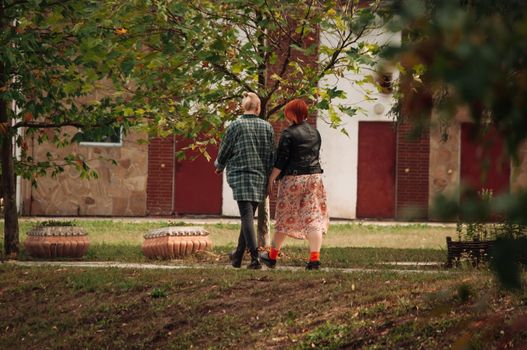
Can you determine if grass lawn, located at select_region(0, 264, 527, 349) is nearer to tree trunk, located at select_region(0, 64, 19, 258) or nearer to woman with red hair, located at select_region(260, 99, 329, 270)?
woman with red hair, located at select_region(260, 99, 329, 270)

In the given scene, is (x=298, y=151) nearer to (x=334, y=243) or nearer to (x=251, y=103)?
(x=251, y=103)

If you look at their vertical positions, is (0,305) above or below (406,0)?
below

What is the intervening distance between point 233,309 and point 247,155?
2.68 meters

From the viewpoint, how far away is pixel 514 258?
2.06 m

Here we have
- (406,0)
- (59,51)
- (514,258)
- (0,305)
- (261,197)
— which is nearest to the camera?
(514,258)

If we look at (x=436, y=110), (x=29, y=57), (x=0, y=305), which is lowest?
(x=0, y=305)

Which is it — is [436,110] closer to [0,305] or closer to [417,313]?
[417,313]

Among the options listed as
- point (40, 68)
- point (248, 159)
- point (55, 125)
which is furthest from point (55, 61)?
point (248, 159)

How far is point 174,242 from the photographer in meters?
14.5

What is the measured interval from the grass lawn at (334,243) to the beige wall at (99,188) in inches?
76.3

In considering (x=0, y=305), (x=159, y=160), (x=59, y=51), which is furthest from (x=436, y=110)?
(x=159, y=160)

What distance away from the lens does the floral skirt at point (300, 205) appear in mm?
11820

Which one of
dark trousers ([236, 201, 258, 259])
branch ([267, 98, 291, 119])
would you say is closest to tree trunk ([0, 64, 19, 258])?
branch ([267, 98, 291, 119])

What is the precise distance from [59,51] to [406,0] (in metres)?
11.9
